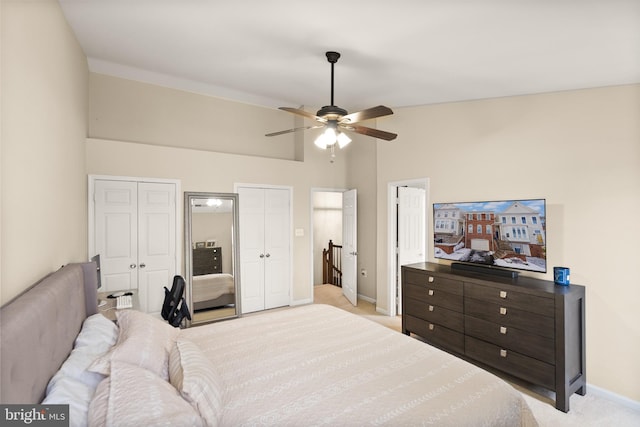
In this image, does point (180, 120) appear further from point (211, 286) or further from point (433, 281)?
point (433, 281)

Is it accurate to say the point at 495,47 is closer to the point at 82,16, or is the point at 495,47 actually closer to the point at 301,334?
the point at 301,334

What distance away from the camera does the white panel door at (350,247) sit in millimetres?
5141

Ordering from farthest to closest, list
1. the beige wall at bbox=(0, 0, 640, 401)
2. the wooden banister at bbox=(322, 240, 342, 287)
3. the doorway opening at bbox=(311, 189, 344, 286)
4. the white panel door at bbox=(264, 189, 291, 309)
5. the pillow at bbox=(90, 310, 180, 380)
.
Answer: the doorway opening at bbox=(311, 189, 344, 286) → the wooden banister at bbox=(322, 240, 342, 287) → the white panel door at bbox=(264, 189, 291, 309) → the beige wall at bbox=(0, 0, 640, 401) → the pillow at bbox=(90, 310, 180, 380)

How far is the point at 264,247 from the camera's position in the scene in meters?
4.85

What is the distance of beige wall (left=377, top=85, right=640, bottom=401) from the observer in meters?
2.52

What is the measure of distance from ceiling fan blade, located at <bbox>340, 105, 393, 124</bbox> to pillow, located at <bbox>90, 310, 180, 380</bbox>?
2.17 m

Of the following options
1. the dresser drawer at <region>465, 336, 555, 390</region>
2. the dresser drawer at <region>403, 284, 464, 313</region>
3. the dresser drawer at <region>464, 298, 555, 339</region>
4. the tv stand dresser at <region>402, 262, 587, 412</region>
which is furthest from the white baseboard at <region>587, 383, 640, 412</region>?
the dresser drawer at <region>403, 284, 464, 313</region>

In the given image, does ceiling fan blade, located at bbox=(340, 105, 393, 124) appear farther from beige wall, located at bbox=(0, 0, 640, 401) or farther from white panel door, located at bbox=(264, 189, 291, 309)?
white panel door, located at bbox=(264, 189, 291, 309)

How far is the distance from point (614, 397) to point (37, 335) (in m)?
3.92

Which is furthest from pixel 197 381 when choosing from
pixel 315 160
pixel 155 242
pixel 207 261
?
pixel 315 160

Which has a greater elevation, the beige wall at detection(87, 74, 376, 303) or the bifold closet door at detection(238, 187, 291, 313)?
the beige wall at detection(87, 74, 376, 303)

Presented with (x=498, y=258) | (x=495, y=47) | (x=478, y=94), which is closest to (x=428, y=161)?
(x=478, y=94)

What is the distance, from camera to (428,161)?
401 centimetres

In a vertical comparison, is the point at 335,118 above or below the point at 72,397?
above
